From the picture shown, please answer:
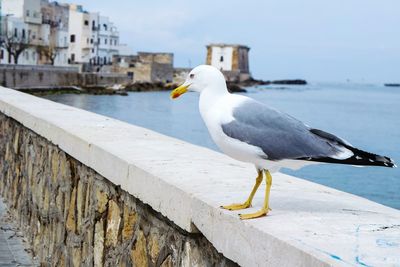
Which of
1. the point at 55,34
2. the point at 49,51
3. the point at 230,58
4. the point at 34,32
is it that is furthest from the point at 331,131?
the point at 230,58

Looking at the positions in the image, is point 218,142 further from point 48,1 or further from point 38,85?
point 48,1

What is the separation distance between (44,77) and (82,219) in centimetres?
6072

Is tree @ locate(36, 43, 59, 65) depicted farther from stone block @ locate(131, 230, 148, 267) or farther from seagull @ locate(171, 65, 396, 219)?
seagull @ locate(171, 65, 396, 219)

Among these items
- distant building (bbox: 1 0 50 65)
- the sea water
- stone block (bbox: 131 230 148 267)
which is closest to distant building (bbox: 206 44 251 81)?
distant building (bbox: 1 0 50 65)

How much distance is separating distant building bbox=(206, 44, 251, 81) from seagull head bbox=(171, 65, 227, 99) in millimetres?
111833

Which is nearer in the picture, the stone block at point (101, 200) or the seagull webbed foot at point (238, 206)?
the seagull webbed foot at point (238, 206)

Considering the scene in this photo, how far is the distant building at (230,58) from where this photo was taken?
11681 centimetres

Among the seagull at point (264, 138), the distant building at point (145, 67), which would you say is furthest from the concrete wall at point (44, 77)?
the seagull at point (264, 138)

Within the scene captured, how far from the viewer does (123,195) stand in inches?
135

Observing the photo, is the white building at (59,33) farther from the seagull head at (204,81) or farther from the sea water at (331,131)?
the seagull head at (204,81)

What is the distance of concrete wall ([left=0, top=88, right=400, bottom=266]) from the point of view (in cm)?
220

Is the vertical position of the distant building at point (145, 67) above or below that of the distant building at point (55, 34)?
below

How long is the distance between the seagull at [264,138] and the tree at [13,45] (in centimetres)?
7153

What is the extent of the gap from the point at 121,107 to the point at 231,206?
5293 cm
